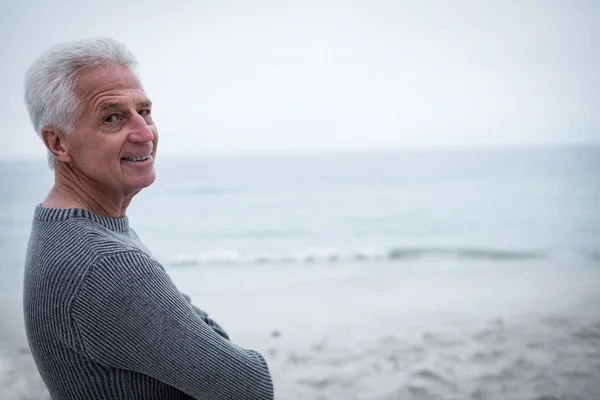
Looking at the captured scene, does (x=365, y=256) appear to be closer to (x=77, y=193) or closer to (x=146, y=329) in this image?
(x=77, y=193)

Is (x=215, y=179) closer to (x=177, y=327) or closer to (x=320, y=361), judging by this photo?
(x=320, y=361)

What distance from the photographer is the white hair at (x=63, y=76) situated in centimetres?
95

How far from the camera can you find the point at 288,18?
1433 centimetres

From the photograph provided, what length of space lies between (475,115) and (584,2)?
Result: 505 inches

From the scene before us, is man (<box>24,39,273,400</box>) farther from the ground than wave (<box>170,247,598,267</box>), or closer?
farther from the ground

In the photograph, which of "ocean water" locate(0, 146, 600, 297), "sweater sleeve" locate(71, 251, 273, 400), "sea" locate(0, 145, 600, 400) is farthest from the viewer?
"ocean water" locate(0, 146, 600, 297)

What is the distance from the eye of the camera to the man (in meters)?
0.84

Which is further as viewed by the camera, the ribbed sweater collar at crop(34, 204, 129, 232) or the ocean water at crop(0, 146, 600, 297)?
the ocean water at crop(0, 146, 600, 297)

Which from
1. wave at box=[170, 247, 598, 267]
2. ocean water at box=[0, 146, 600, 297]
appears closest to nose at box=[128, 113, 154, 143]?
ocean water at box=[0, 146, 600, 297]

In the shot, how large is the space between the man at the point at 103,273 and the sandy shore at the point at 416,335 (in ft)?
7.32

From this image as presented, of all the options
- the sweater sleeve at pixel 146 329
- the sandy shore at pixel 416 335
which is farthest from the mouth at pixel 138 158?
the sandy shore at pixel 416 335

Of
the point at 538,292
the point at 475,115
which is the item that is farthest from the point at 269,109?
the point at 538,292

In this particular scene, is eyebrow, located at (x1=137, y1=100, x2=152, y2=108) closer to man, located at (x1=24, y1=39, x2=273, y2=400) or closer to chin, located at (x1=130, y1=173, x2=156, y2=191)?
man, located at (x1=24, y1=39, x2=273, y2=400)

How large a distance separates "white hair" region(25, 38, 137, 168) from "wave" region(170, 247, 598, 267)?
25.4 feet
